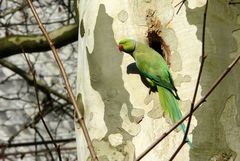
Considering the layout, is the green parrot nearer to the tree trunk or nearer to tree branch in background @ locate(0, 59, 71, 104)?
the tree trunk

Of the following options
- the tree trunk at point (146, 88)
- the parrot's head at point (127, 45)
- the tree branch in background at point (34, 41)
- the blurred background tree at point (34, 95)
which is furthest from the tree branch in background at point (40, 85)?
the parrot's head at point (127, 45)

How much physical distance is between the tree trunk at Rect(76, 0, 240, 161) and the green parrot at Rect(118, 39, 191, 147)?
0.06 feet

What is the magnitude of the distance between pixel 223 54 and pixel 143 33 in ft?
0.61

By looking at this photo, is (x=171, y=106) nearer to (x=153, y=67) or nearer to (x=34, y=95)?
(x=153, y=67)

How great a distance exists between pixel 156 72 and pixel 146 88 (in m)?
0.04

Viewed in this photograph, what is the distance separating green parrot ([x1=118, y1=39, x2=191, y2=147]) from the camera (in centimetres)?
156

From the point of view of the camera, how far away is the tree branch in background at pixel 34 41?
3168 millimetres

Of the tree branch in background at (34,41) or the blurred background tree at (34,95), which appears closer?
the tree branch in background at (34,41)

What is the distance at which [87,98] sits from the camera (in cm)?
168

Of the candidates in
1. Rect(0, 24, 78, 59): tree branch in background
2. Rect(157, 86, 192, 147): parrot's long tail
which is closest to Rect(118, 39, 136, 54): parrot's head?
Rect(157, 86, 192, 147): parrot's long tail

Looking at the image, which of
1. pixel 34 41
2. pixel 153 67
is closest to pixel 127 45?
pixel 153 67

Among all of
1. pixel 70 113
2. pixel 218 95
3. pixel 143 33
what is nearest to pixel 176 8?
pixel 143 33

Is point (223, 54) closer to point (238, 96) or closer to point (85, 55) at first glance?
point (238, 96)

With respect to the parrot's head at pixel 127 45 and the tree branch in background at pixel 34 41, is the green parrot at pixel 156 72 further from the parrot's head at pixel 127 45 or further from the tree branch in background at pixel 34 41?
the tree branch in background at pixel 34 41
